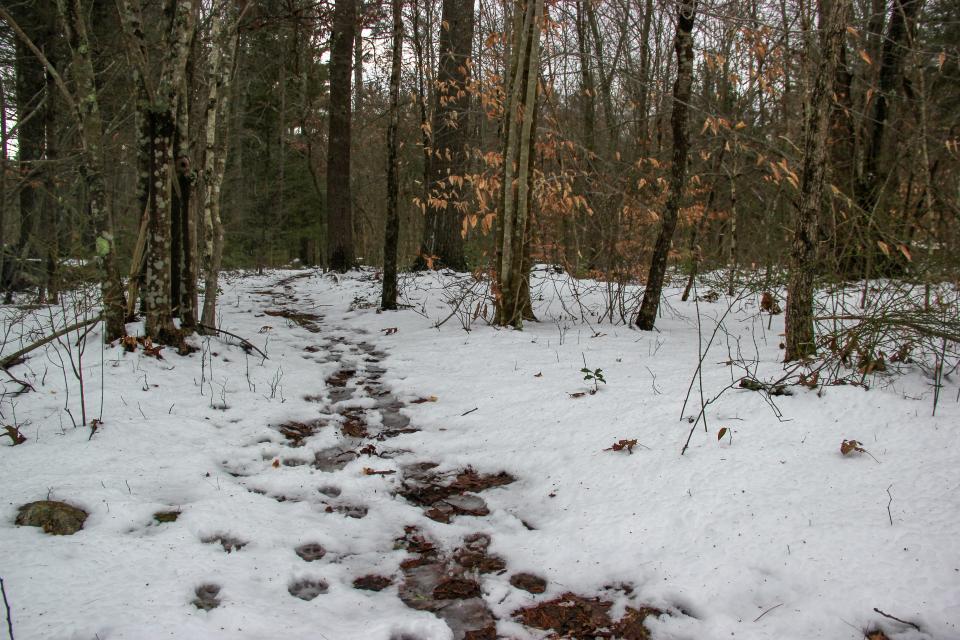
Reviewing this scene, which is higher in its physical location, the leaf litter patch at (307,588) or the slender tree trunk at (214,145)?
the slender tree trunk at (214,145)

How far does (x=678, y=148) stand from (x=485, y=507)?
4526 millimetres

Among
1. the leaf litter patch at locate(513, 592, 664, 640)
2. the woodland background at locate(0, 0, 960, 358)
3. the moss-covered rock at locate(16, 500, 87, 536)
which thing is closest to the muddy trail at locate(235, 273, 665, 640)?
the leaf litter patch at locate(513, 592, 664, 640)

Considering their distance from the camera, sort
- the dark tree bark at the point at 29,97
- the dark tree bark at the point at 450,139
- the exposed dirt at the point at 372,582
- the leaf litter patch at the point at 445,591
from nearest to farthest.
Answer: the leaf litter patch at the point at 445,591
the exposed dirt at the point at 372,582
the dark tree bark at the point at 29,97
the dark tree bark at the point at 450,139

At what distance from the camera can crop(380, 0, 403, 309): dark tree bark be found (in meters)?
7.38

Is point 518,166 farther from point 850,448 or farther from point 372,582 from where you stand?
point 372,582

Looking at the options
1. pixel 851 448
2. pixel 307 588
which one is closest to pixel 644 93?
pixel 851 448

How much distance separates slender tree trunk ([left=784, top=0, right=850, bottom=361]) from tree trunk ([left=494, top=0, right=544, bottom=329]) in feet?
9.48

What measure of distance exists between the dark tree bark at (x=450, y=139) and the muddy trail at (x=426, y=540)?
4.55 metres

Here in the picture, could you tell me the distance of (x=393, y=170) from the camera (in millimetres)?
7777

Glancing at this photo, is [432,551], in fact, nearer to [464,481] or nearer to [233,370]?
[464,481]

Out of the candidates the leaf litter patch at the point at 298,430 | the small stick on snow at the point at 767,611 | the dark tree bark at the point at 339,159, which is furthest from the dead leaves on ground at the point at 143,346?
the dark tree bark at the point at 339,159

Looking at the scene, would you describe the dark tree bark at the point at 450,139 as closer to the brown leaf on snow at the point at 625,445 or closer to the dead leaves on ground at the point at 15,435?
the brown leaf on snow at the point at 625,445

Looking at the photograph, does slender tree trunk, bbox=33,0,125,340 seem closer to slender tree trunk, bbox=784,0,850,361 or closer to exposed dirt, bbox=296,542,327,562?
exposed dirt, bbox=296,542,327,562

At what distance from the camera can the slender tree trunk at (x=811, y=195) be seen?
12.2ft
